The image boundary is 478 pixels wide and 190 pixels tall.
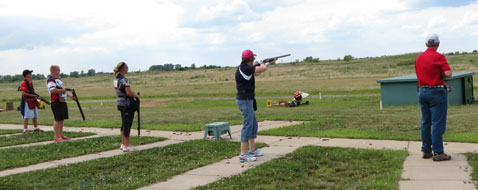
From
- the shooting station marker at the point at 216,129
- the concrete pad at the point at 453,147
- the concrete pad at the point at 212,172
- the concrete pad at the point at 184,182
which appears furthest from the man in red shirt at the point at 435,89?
the shooting station marker at the point at 216,129

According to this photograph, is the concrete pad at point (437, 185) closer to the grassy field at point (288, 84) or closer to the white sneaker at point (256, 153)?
the white sneaker at point (256, 153)

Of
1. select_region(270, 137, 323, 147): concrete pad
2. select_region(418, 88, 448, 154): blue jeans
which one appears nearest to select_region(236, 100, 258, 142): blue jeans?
select_region(270, 137, 323, 147): concrete pad

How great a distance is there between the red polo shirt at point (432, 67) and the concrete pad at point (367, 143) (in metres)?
1.80

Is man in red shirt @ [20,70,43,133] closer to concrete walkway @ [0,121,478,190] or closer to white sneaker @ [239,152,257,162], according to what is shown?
concrete walkway @ [0,121,478,190]

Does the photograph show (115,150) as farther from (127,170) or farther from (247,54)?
Answer: (247,54)

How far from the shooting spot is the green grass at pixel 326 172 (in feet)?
20.6

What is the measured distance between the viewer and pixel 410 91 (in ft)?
68.9

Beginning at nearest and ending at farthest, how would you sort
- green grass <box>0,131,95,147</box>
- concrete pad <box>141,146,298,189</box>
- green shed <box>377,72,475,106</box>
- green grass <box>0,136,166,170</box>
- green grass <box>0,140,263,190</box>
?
concrete pad <box>141,146,298,189</box>, green grass <box>0,140,263,190</box>, green grass <box>0,136,166,170</box>, green grass <box>0,131,95,147</box>, green shed <box>377,72,475,106</box>

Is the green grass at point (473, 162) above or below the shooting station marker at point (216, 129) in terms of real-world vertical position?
below

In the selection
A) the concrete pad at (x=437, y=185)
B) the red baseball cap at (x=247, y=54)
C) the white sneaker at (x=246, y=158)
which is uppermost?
the red baseball cap at (x=247, y=54)

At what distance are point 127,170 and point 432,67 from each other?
510cm

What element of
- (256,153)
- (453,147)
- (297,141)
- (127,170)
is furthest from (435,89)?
(127,170)

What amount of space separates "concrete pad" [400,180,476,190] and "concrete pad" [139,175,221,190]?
102 inches

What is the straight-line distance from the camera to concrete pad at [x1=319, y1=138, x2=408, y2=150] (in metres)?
9.16
